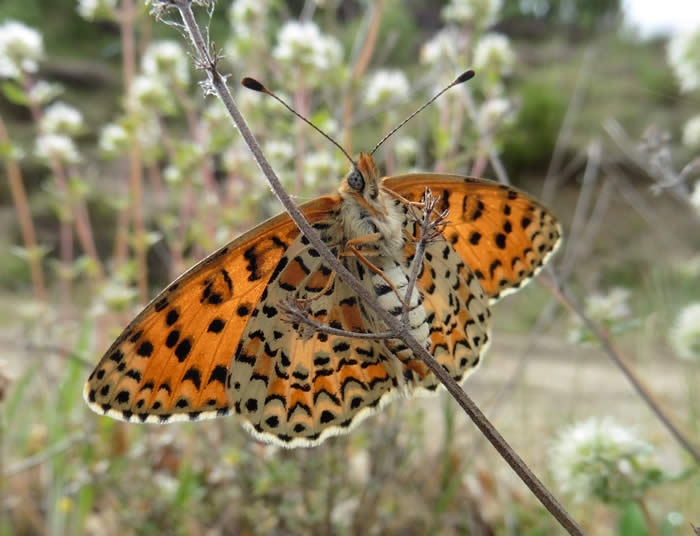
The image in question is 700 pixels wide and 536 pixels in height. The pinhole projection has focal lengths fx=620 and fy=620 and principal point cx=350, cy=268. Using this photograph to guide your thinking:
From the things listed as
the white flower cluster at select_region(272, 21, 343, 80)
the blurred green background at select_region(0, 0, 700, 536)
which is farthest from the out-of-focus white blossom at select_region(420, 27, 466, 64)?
the white flower cluster at select_region(272, 21, 343, 80)

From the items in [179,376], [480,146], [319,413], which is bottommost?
[319,413]

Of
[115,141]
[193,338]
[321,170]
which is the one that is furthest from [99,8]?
[193,338]

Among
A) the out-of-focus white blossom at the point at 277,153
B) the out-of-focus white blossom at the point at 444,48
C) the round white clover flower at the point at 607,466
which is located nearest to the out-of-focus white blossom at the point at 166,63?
the out-of-focus white blossom at the point at 277,153

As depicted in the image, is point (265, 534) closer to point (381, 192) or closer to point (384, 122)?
point (381, 192)

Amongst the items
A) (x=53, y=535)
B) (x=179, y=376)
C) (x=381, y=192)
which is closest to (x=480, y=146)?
(x=381, y=192)

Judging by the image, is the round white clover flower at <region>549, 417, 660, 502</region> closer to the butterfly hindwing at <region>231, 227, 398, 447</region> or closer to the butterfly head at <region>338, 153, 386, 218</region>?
the butterfly hindwing at <region>231, 227, 398, 447</region>

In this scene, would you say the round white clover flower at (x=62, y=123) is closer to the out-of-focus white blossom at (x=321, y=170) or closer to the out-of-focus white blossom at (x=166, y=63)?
the out-of-focus white blossom at (x=166, y=63)

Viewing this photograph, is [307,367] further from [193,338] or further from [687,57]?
[687,57]
